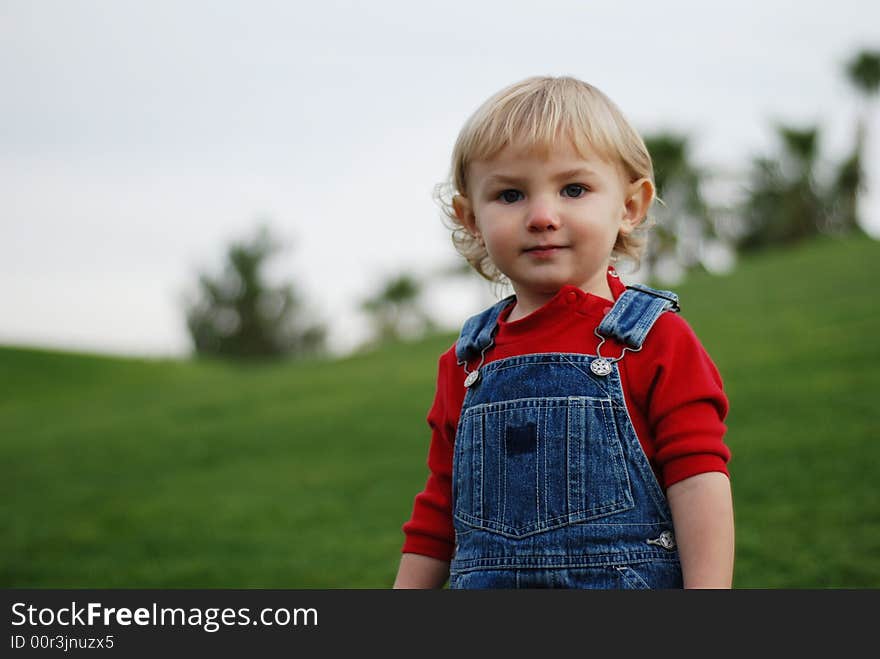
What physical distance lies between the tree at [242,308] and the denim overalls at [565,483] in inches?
1578

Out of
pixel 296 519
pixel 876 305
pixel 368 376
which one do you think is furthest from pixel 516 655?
pixel 368 376

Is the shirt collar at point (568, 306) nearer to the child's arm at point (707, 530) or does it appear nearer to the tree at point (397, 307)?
the child's arm at point (707, 530)

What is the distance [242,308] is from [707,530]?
4081 centimetres

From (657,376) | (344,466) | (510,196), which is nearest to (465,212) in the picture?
(510,196)

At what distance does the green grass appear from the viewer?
17.8 ft

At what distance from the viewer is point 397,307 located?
4328cm

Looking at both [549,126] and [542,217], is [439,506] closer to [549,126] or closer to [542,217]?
[542,217]

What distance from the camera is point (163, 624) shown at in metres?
2.00

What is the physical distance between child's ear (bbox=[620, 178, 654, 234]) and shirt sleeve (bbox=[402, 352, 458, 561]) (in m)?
0.50

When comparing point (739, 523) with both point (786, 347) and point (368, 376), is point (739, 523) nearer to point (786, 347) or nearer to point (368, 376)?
point (786, 347)

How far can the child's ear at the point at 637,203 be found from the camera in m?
2.02

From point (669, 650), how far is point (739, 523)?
3.87 meters

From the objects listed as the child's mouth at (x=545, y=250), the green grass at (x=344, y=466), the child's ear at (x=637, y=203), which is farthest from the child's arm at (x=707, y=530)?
the green grass at (x=344, y=466)

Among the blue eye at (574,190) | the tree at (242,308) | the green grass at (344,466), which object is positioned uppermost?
the tree at (242,308)
